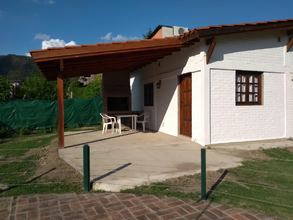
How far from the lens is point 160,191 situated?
15.0 feet

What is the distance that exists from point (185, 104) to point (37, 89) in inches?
695

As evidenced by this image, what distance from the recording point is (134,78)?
1698 centimetres

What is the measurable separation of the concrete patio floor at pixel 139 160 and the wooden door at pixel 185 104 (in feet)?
2.21

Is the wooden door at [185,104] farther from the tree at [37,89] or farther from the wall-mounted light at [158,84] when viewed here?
the tree at [37,89]

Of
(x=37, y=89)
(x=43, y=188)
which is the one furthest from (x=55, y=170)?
(x=37, y=89)

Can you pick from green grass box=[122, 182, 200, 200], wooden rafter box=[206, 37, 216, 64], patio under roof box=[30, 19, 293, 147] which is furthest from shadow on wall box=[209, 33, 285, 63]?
green grass box=[122, 182, 200, 200]

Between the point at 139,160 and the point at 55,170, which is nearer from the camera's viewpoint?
the point at 55,170

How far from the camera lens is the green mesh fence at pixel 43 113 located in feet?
49.0

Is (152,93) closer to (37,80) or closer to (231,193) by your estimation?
(231,193)

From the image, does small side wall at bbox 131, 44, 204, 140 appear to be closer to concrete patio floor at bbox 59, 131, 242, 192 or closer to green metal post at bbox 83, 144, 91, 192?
concrete patio floor at bbox 59, 131, 242, 192

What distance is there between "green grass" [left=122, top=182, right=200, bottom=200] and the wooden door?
506 centimetres

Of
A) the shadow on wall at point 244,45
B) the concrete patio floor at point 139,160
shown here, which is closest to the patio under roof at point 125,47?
the shadow on wall at point 244,45

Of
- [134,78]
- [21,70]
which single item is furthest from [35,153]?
[21,70]

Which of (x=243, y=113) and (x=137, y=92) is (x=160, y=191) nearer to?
(x=243, y=113)
